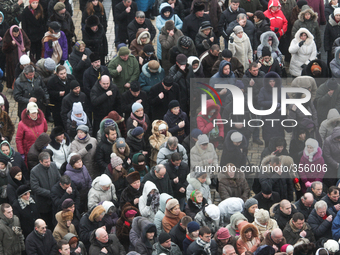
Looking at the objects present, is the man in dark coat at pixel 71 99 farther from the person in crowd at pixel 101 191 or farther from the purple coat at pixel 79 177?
the person in crowd at pixel 101 191

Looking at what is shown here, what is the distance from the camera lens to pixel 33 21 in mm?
17375

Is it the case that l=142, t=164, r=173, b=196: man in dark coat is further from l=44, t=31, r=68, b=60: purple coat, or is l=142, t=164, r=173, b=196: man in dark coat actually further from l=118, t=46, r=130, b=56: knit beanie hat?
l=44, t=31, r=68, b=60: purple coat

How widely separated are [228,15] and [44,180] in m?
6.83

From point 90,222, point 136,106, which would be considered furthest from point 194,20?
point 90,222

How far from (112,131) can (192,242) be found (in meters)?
3.11

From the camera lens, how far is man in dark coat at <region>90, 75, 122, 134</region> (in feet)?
48.4

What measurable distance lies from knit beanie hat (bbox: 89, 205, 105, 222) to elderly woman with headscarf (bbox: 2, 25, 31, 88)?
5969 millimetres

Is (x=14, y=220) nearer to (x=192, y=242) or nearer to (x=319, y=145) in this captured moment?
(x=192, y=242)

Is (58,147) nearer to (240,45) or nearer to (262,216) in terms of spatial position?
(262,216)

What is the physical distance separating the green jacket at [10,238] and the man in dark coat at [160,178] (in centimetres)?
230

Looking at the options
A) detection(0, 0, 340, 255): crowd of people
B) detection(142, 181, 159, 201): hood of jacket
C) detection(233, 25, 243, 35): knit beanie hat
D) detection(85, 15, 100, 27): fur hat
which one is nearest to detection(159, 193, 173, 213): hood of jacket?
detection(0, 0, 340, 255): crowd of people

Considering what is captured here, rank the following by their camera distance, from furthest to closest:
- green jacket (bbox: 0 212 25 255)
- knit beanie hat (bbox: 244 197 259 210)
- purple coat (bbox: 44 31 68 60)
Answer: purple coat (bbox: 44 31 68 60) < knit beanie hat (bbox: 244 197 259 210) < green jacket (bbox: 0 212 25 255)

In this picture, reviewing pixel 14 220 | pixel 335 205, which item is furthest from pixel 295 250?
pixel 14 220

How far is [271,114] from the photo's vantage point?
15.1m
